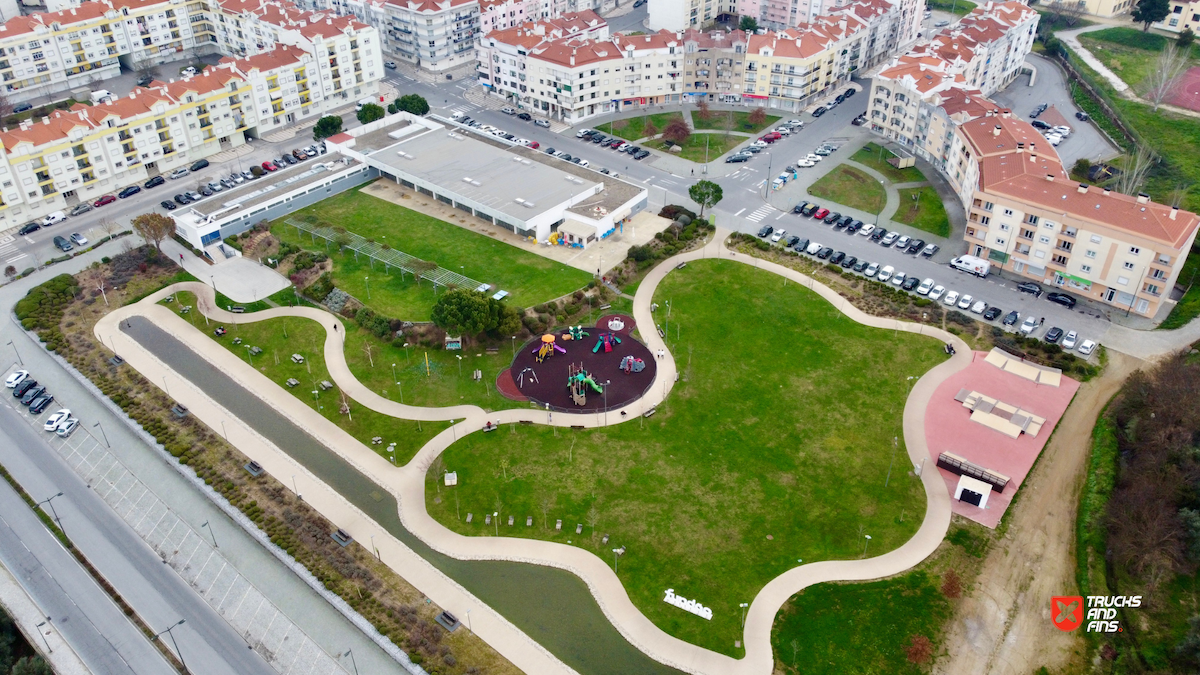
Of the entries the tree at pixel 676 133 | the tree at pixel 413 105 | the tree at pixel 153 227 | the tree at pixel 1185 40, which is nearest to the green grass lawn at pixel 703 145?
the tree at pixel 676 133

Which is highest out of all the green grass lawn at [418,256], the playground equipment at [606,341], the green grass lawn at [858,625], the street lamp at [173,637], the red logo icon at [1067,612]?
the green grass lawn at [418,256]

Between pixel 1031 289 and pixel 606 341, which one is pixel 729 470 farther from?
pixel 1031 289

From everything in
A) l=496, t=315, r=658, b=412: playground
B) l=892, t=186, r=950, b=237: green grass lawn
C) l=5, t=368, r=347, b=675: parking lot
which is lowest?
l=5, t=368, r=347, b=675: parking lot

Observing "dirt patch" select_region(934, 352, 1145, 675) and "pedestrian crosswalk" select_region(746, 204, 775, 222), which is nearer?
"dirt patch" select_region(934, 352, 1145, 675)

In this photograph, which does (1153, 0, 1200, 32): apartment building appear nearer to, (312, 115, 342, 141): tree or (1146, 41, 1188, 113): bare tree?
(1146, 41, 1188, 113): bare tree

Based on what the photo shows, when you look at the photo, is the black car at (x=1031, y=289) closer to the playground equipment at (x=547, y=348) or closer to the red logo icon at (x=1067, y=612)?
the red logo icon at (x=1067, y=612)

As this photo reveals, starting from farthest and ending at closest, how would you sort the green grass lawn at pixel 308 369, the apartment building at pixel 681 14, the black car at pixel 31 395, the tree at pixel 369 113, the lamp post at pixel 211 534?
the apartment building at pixel 681 14
the tree at pixel 369 113
the black car at pixel 31 395
the green grass lawn at pixel 308 369
the lamp post at pixel 211 534

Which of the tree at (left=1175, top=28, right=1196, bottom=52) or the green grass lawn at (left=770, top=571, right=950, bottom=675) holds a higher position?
the tree at (left=1175, top=28, right=1196, bottom=52)

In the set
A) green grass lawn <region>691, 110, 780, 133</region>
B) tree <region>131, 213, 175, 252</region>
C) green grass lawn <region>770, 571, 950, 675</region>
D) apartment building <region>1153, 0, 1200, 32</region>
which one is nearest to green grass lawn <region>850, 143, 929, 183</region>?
green grass lawn <region>691, 110, 780, 133</region>
